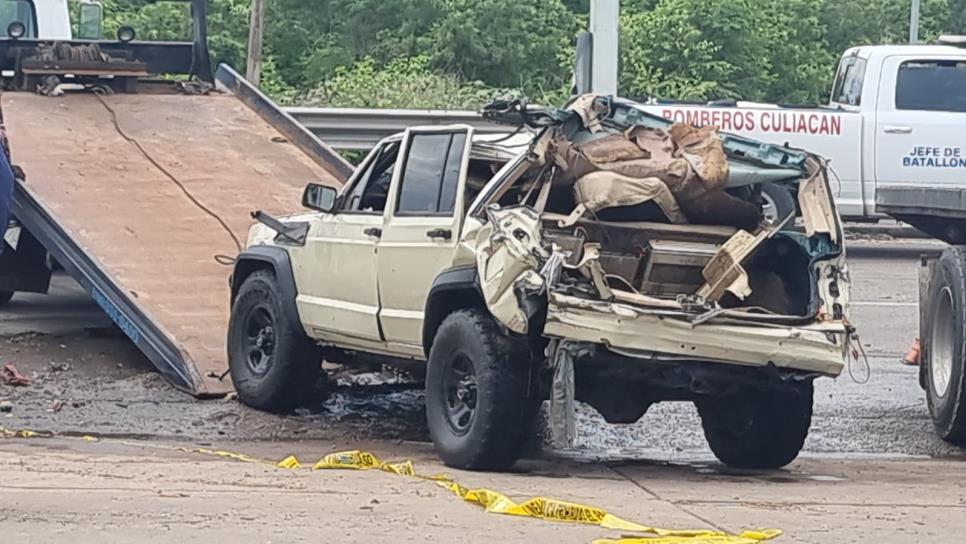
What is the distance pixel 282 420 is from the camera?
1048 cm

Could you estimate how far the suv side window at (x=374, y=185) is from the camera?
32.7ft

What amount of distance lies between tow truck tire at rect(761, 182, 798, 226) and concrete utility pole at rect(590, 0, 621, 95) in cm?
950

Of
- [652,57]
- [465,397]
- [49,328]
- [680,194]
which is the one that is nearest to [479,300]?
[465,397]

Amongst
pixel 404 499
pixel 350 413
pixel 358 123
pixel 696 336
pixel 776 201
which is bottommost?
pixel 350 413

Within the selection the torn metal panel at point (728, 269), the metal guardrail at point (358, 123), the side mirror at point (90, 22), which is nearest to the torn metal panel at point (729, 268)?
the torn metal panel at point (728, 269)

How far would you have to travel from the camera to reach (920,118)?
743 inches

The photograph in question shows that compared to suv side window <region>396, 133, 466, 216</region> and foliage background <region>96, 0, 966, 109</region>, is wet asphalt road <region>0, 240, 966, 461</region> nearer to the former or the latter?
suv side window <region>396, 133, 466, 216</region>

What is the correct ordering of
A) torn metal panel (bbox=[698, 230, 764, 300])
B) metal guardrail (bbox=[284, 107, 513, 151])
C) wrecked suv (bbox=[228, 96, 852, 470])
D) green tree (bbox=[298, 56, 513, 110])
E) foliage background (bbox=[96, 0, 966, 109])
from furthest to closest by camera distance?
1. foliage background (bbox=[96, 0, 966, 109])
2. green tree (bbox=[298, 56, 513, 110])
3. metal guardrail (bbox=[284, 107, 513, 151])
4. torn metal panel (bbox=[698, 230, 764, 300])
5. wrecked suv (bbox=[228, 96, 852, 470])

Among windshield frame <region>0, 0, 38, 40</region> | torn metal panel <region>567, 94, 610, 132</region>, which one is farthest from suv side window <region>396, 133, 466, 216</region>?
windshield frame <region>0, 0, 38, 40</region>

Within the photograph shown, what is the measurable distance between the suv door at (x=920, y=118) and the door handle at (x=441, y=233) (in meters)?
10.9

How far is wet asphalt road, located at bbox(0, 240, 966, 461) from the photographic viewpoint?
33.5 feet

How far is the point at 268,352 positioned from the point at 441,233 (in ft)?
6.82

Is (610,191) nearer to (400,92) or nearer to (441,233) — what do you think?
(441,233)

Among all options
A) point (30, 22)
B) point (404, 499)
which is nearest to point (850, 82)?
point (30, 22)
